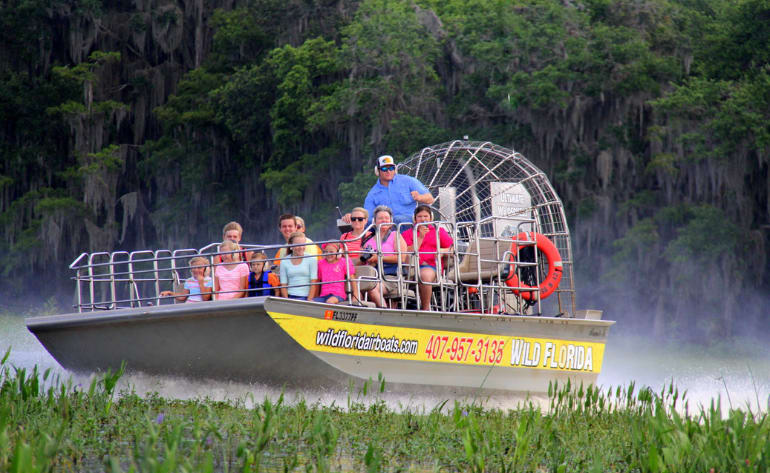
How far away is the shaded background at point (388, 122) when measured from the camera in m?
27.5

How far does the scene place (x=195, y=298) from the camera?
10.4 meters

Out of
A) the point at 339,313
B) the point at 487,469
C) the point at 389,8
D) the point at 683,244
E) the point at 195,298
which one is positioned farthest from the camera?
the point at 389,8

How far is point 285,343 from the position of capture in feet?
29.6

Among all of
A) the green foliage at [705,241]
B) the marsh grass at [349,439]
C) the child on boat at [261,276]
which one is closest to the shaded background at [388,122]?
the green foliage at [705,241]

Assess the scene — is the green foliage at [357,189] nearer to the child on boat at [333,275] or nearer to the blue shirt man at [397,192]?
the blue shirt man at [397,192]

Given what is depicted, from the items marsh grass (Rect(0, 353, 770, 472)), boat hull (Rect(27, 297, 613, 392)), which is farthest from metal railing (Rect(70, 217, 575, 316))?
marsh grass (Rect(0, 353, 770, 472))

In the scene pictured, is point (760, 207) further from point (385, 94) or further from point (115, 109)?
point (115, 109)

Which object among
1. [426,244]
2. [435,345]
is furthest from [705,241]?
[435,345]

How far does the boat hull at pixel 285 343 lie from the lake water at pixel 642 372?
138 millimetres

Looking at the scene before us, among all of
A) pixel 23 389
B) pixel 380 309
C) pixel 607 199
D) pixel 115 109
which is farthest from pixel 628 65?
pixel 23 389

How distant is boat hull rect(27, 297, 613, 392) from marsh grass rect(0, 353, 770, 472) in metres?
0.81

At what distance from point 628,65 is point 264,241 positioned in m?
14.0

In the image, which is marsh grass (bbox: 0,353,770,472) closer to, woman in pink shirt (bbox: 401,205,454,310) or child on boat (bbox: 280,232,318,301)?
child on boat (bbox: 280,232,318,301)

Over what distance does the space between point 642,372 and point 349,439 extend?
58.9ft
